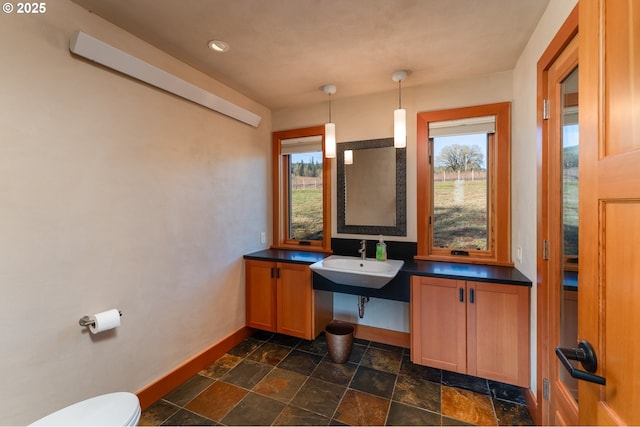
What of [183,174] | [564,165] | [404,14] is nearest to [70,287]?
[183,174]

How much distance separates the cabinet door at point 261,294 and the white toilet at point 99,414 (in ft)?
4.58

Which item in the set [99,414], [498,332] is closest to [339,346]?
[498,332]

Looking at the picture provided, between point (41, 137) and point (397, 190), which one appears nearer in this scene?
point (41, 137)

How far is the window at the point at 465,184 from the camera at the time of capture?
2.22m

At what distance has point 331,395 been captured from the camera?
6.41 feet

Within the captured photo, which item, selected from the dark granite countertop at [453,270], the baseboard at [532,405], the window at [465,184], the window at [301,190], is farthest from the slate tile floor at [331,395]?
the window at [301,190]

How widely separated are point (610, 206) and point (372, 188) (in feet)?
6.64

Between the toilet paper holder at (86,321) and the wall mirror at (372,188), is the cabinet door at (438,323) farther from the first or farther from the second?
the toilet paper holder at (86,321)

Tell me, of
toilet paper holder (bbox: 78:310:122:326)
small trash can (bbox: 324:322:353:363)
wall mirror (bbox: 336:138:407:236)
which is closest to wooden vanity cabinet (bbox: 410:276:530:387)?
small trash can (bbox: 324:322:353:363)

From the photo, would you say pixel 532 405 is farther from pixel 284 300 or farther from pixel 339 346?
pixel 284 300

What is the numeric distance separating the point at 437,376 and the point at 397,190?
5.27 feet

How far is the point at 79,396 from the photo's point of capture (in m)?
1.51

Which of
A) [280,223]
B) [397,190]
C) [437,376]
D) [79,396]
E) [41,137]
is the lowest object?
[437,376]

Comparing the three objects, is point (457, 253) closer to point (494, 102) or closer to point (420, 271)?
point (420, 271)
